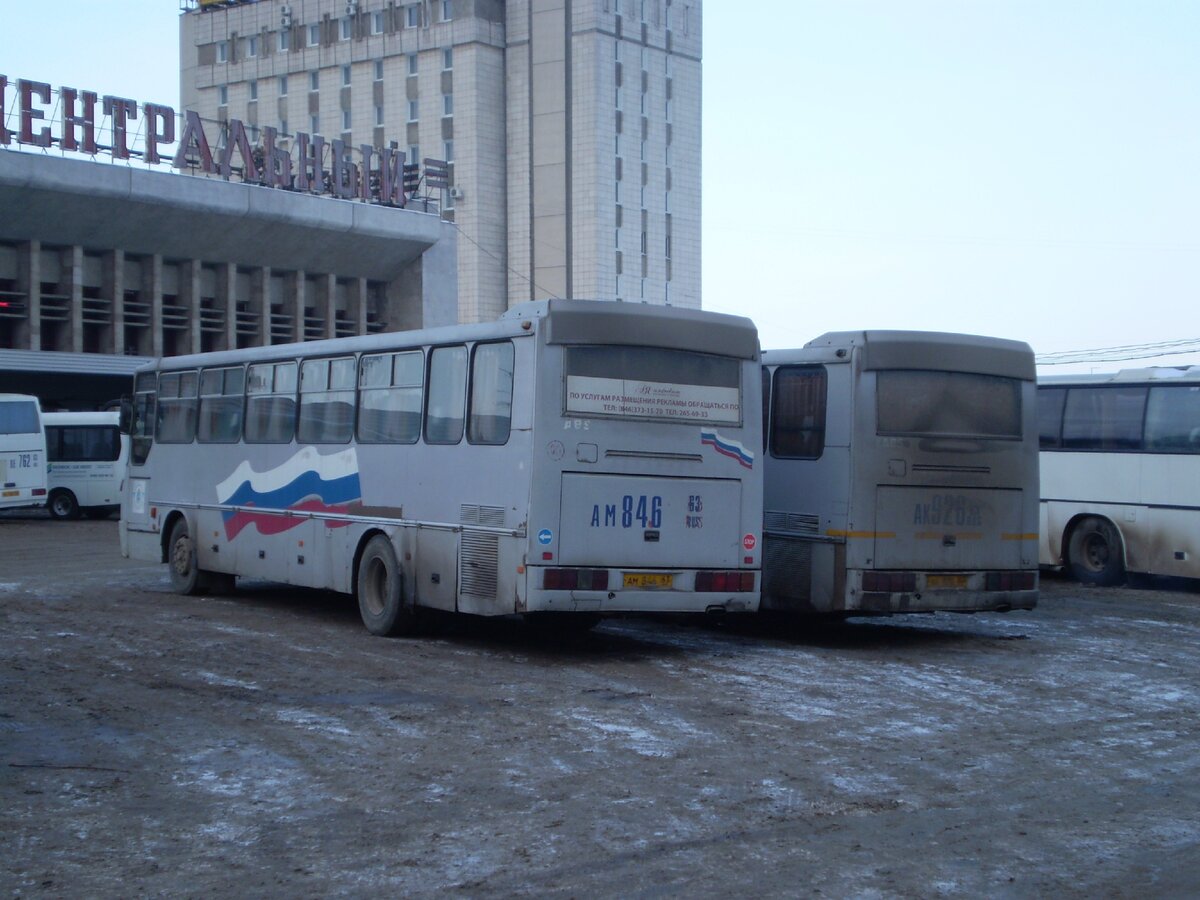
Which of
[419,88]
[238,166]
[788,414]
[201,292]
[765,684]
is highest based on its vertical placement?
[419,88]

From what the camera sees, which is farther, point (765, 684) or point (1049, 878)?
point (765, 684)

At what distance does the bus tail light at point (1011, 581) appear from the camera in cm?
1464

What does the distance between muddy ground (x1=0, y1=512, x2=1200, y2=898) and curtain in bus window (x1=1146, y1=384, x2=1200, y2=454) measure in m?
5.88

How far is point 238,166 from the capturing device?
5097 cm

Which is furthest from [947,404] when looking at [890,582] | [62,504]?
[62,504]

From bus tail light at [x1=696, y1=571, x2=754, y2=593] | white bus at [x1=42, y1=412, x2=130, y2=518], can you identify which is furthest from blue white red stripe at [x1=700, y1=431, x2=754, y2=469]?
white bus at [x1=42, y1=412, x2=130, y2=518]

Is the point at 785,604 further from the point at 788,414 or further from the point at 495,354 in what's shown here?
the point at 495,354

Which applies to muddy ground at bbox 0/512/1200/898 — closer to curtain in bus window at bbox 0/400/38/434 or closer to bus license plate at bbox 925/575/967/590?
bus license plate at bbox 925/575/967/590

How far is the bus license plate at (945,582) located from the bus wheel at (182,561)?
9480 millimetres

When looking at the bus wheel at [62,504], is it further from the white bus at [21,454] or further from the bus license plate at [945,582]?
the bus license plate at [945,582]

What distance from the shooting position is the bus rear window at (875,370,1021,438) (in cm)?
1430

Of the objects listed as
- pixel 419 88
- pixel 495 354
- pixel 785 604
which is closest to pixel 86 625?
pixel 495 354

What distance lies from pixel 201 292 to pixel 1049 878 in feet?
159

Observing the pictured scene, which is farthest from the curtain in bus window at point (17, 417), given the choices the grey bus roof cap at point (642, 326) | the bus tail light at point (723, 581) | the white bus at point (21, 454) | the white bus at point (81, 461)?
the bus tail light at point (723, 581)
